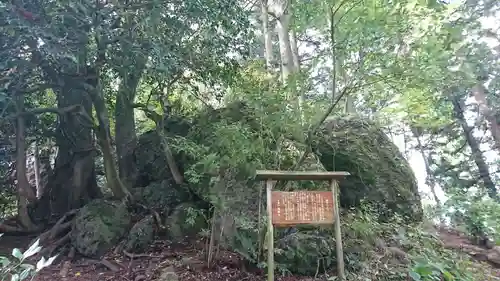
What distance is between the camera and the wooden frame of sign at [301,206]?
395 cm

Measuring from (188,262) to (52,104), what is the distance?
4.68 m

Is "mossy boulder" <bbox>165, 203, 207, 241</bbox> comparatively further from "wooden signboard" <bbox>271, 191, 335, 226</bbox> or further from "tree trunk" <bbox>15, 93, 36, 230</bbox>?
"tree trunk" <bbox>15, 93, 36, 230</bbox>

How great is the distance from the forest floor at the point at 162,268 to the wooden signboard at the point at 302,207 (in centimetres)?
88

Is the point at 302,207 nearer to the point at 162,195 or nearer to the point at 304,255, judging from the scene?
the point at 304,255

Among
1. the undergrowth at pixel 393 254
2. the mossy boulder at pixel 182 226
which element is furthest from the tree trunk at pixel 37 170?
the undergrowth at pixel 393 254

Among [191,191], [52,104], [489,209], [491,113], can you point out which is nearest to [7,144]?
[52,104]

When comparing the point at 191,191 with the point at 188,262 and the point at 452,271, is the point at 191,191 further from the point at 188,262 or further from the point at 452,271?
the point at 452,271

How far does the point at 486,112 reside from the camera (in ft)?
33.5

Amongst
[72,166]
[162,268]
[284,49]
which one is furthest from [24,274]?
[284,49]

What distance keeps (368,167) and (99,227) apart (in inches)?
174

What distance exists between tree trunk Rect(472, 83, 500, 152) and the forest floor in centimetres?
590

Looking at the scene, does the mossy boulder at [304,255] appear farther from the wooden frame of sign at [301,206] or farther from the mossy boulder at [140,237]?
the mossy boulder at [140,237]

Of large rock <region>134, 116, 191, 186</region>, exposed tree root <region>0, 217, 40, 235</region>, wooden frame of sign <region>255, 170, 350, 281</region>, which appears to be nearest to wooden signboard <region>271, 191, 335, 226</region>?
wooden frame of sign <region>255, 170, 350, 281</region>

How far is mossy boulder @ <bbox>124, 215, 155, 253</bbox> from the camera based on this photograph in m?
5.37
